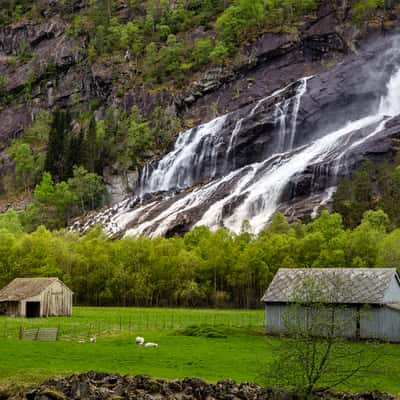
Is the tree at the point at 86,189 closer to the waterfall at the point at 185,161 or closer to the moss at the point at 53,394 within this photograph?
the waterfall at the point at 185,161

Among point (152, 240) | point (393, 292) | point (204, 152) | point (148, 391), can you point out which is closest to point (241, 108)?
point (204, 152)

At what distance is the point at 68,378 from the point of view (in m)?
27.5

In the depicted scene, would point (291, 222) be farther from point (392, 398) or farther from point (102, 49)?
point (102, 49)

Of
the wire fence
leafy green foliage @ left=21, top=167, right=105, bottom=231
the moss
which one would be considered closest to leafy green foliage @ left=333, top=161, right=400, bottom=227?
the wire fence

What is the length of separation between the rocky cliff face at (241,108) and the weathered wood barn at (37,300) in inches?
1336

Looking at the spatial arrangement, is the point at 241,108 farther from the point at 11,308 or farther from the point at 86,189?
the point at 11,308

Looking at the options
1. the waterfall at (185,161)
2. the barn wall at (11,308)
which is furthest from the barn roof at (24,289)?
the waterfall at (185,161)

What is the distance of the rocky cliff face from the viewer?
341 ft

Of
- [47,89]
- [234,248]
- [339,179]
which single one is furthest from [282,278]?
[47,89]

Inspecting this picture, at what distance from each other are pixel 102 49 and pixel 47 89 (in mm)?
18396

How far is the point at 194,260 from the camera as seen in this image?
81.7 meters

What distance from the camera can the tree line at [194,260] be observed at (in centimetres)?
7662

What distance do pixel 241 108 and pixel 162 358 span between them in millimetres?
112733

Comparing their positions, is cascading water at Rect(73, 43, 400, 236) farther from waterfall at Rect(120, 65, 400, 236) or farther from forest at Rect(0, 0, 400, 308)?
forest at Rect(0, 0, 400, 308)
